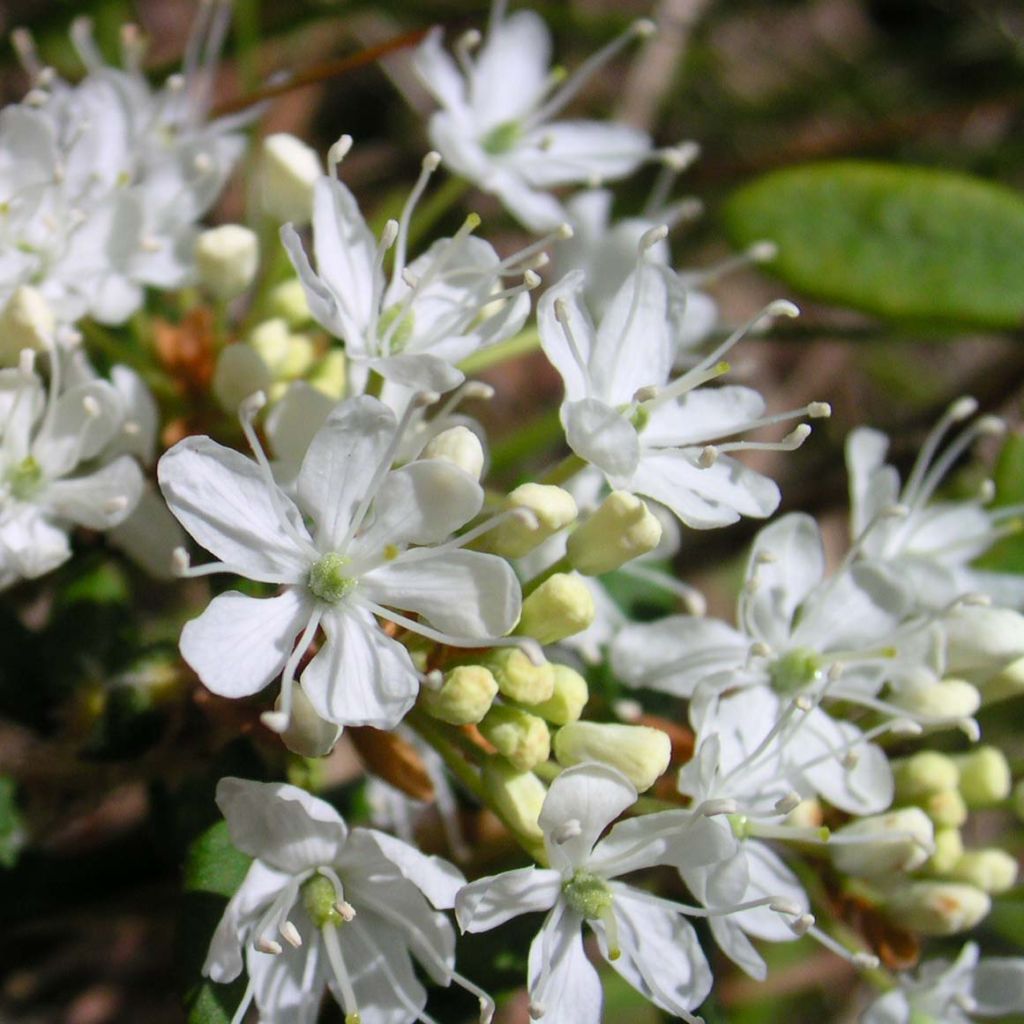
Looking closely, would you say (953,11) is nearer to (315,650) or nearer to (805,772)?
(805,772)

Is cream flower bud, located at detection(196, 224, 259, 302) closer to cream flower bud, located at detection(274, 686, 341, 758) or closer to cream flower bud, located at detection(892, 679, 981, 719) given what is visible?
cream flower bud, located at detection(274, 686, 341, 758)

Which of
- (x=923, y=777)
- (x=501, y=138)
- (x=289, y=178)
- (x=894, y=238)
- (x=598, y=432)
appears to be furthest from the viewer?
(x=894, y=238)

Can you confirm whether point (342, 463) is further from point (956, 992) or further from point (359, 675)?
point (956, 992)

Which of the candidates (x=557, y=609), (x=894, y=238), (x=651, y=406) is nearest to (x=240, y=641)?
(x=557, y=609)

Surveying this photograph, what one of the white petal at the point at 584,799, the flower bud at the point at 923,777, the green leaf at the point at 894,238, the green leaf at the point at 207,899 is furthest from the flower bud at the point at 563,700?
the green leaf at the point at 894,238

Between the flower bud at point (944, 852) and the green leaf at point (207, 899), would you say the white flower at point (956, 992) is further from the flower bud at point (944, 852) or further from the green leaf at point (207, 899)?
the green leaf at point (207, 899)

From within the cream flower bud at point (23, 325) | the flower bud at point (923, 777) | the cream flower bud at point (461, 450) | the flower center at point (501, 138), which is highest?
the cream flower bud at point (23, 325)

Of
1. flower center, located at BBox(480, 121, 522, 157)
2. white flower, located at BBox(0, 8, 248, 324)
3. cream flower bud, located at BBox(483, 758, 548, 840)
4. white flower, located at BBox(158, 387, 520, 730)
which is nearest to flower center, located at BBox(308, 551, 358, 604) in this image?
white flower, located at BBox(158, 387, 520, 730)
